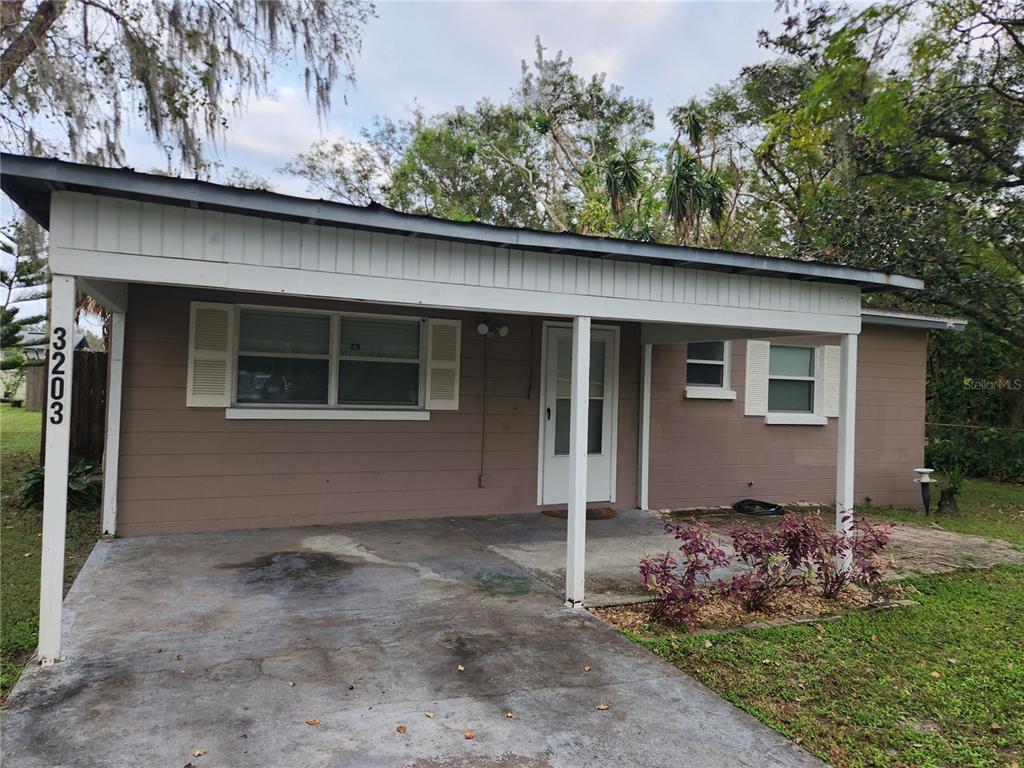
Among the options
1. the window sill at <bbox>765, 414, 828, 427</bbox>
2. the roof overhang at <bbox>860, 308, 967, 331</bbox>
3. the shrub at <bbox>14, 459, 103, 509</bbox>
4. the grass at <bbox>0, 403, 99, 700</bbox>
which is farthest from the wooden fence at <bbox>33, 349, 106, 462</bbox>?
the roof overhang at <bbox>860, 308, 967, 331</bbox>

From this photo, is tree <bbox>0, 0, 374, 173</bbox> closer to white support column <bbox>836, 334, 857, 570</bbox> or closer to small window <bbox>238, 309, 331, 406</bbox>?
small window <bbox>238, 309, 331, 406</bbox>

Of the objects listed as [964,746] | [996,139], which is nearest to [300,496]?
[964,746]

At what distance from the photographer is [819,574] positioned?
4699 mm

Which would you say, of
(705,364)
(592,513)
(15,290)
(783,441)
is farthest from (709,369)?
(15,290)

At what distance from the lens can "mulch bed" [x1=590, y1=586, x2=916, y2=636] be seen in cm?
410

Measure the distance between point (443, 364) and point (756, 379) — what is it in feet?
13.4

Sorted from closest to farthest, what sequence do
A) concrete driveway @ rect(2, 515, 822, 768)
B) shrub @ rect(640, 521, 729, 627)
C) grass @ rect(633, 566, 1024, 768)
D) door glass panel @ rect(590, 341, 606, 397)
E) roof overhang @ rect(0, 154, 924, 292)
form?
concrete driveway @ rect(2, 515, 822, 768), grass @ rect(633, 566, 1024, 768), roof overhang @ rect(0, 154, 924, 292), shrub @ rect(640, 521, 729, 627), door glass panel @ rect(590, 341, 606, 397)

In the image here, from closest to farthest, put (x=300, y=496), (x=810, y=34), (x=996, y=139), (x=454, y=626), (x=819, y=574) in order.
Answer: (x=454, y=626)
(x=819, y=574)
(x=300, y=496)
(x=996, y=139)
(x=810, y=34)

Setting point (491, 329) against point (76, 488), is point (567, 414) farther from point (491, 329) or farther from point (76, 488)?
point (76, 488)

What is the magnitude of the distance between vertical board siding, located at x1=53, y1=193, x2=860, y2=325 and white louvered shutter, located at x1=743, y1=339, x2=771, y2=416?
2927 mm

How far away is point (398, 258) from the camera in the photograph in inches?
157

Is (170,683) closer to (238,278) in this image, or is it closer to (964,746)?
(238,278)

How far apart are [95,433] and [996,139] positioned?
1204cm

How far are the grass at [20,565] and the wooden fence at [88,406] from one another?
0.82 meters
